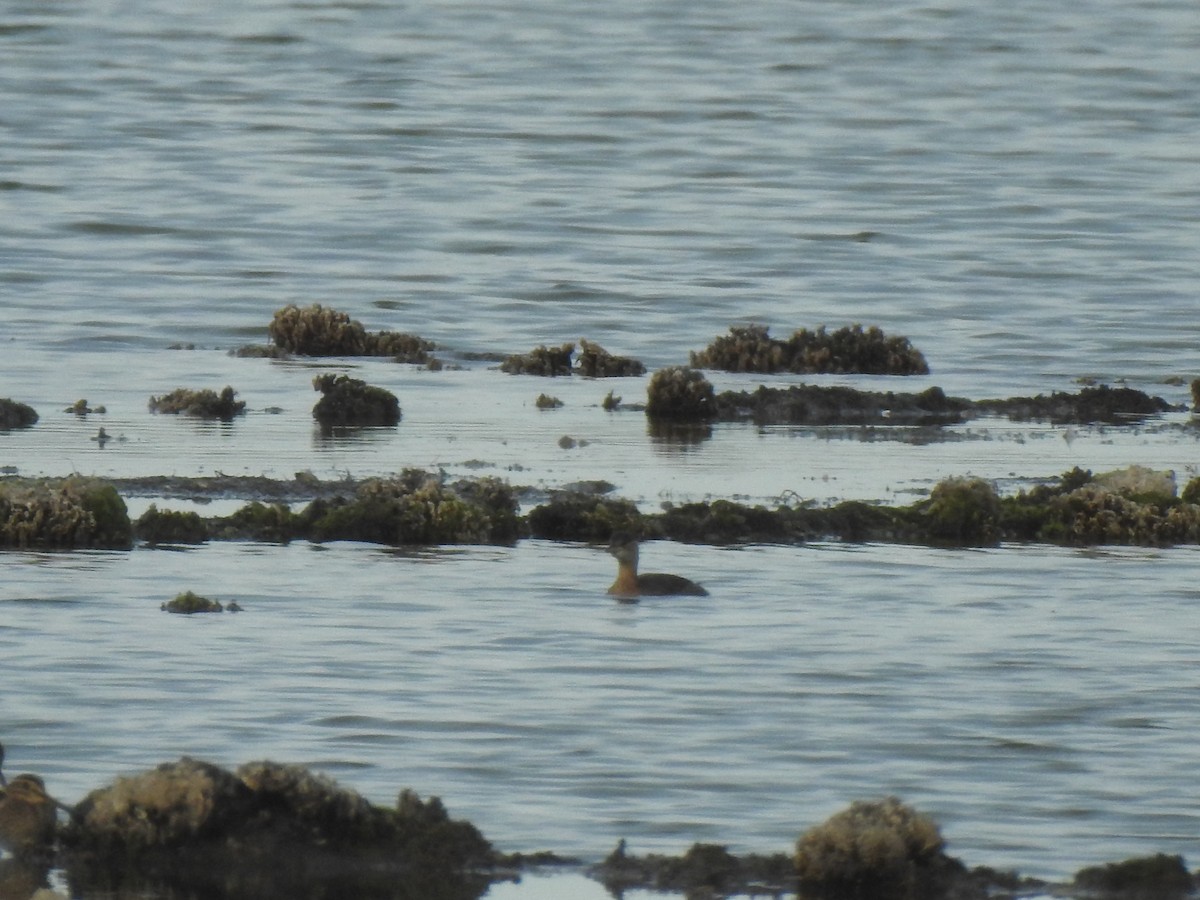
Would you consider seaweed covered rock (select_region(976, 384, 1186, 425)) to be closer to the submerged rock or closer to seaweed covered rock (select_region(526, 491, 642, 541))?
seaweed covered rock (select_region(526, 491, 642, 541))

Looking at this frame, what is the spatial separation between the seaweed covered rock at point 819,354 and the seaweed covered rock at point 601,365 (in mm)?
915

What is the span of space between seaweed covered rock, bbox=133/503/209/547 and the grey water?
54cm

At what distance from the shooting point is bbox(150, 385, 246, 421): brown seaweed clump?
25719mm

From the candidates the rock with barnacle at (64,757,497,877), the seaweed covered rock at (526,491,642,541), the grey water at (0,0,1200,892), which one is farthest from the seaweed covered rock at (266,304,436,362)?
the rock with barnacle at (64,757,497,877)

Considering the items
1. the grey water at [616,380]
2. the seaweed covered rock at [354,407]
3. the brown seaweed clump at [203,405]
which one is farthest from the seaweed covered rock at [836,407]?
the brown seaweed clump at [203,405]

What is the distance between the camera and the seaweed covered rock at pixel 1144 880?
34.3ft

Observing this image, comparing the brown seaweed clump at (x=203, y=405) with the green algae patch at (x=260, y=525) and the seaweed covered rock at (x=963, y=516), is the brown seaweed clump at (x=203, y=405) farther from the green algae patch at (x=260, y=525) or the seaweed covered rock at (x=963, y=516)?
the seaweed covered rock at (x=963, y=516)

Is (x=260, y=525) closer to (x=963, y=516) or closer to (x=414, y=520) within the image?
(x=414, y=520)

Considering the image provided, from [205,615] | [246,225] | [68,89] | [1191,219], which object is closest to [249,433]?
[205,615]

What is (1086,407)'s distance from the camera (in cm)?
2755

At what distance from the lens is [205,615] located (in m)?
16.1

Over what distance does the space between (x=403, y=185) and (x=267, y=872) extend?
44.9 meters

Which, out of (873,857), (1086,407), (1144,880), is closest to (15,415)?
(1086,407)

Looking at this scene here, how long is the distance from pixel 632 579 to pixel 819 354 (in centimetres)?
1431
